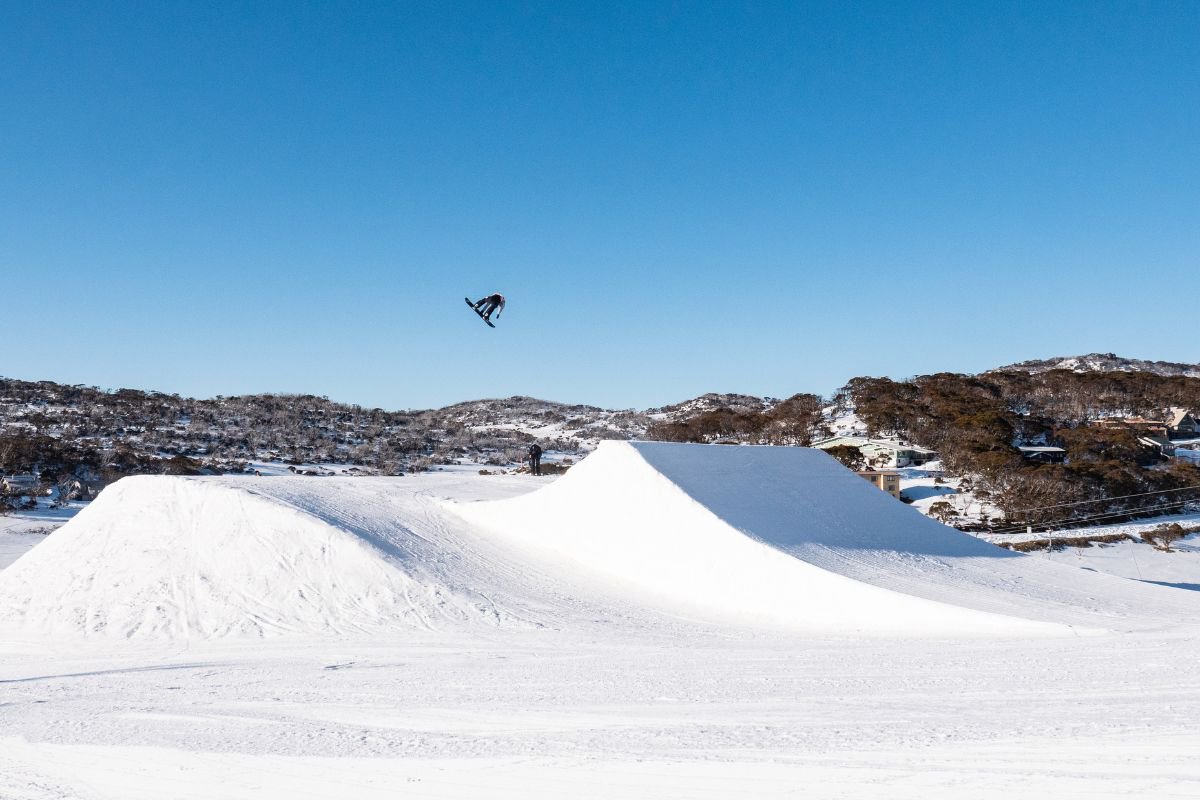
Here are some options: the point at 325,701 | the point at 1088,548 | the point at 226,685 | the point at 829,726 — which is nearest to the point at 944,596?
the point at 829,726

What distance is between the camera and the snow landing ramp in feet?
34.7

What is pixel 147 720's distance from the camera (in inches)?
262

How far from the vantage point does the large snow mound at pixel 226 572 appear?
468 inches

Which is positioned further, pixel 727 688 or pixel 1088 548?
pixel 1088 548

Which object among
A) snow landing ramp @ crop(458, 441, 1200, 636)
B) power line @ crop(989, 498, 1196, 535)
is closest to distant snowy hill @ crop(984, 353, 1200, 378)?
power line @ crop(989, 498, 1196, 535)

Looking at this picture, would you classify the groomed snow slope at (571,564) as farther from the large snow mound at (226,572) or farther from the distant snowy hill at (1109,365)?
the distant snowy hill at (1109,365)

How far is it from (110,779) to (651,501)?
33.7ft

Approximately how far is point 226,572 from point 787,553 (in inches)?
343

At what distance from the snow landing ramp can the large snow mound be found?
8.18ft

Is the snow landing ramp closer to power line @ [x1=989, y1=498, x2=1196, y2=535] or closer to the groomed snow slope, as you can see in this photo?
the groomed snow slope

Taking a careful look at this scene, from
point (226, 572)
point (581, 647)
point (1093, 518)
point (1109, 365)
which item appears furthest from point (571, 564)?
point (1109, 365)

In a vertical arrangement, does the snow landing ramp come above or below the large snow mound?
above

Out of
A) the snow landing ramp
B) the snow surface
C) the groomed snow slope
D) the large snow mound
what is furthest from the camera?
the large snow mound

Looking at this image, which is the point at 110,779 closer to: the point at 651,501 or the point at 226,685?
the point at 226,685
